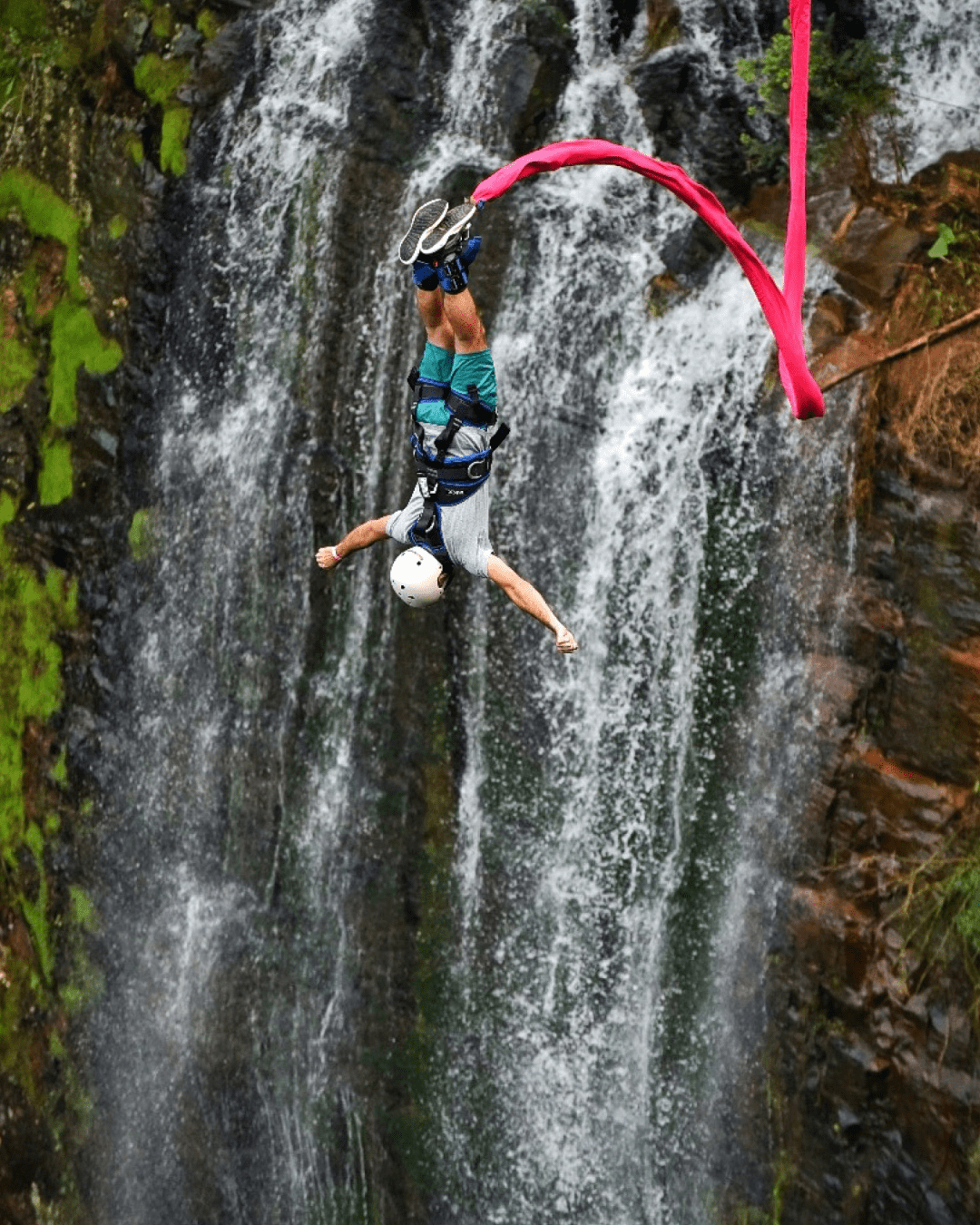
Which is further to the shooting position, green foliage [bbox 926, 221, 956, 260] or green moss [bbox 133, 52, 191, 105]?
green moss [bbox 133, 52, 191, 105]

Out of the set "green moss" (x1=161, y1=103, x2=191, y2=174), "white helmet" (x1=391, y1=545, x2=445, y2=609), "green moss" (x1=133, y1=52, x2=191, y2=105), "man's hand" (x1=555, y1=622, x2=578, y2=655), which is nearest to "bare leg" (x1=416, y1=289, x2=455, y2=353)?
"white helmet" (x1=391, y1=545, x2=445, y2=609)

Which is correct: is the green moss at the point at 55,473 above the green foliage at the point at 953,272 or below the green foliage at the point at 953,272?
below

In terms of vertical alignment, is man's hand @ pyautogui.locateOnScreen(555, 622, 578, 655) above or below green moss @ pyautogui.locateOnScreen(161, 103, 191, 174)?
below

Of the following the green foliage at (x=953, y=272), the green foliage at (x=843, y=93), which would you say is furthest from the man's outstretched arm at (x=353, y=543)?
the green foliage at (x=843, y=93)

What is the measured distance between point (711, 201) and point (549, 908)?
4.37 metres

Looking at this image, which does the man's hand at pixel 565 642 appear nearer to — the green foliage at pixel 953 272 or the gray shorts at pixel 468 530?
the gray shorts at pixel 468 530

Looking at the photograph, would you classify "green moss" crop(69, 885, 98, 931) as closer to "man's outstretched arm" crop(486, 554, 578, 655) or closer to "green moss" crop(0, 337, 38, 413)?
"green moss" crop(0, 337, 38, 413)

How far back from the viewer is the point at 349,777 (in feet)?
24.1

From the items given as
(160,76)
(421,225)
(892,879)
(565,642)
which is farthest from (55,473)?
(892,879)

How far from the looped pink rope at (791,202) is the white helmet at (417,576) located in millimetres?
1432

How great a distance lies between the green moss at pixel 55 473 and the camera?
7727mm

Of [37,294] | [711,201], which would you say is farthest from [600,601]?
[37,294]

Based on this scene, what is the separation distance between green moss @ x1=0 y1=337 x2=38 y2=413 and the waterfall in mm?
919

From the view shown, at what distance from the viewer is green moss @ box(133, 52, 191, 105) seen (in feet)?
25.1
